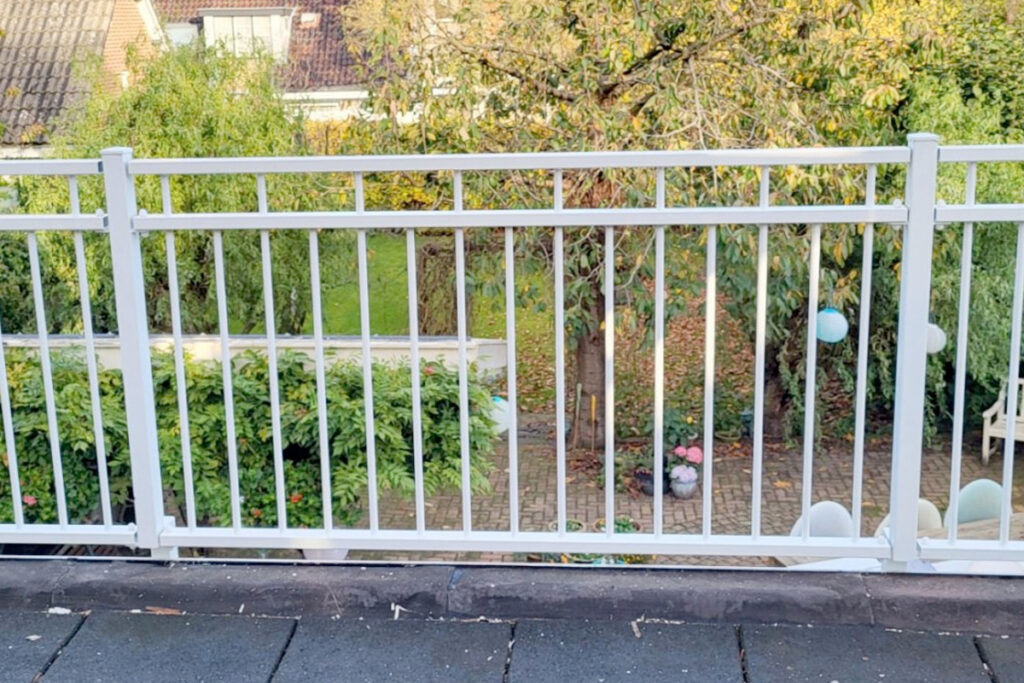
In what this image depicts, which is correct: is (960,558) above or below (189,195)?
below

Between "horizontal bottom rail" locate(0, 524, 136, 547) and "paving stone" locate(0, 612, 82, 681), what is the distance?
8.6 inches

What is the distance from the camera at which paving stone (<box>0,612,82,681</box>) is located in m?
2.43

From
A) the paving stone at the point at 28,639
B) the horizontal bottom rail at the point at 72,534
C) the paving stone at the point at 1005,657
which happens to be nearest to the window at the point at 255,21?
the horizontal bottom rail at the point at 72,534

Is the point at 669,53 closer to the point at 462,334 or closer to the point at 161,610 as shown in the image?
the point at 462,334

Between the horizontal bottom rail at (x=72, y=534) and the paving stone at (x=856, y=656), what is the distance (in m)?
1.69

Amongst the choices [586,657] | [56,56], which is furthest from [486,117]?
[56,56]

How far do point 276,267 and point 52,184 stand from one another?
1746mm

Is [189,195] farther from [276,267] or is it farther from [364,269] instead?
[364,269]

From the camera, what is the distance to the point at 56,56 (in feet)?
54.3

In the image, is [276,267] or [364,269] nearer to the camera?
[364,269]

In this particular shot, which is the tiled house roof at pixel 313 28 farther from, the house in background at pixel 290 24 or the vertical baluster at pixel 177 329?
the vertical baluster at pixel 177 329

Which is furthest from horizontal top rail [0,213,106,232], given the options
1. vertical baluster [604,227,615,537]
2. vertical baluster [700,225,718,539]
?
vertical baluster [700,225,718,539]

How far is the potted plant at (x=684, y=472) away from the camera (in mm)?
7844

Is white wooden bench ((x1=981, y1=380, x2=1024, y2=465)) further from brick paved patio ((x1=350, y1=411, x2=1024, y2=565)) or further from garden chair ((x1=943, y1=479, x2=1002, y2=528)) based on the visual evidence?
garden chair ((x1=943, y1=479, x2=1002, y2=528))
